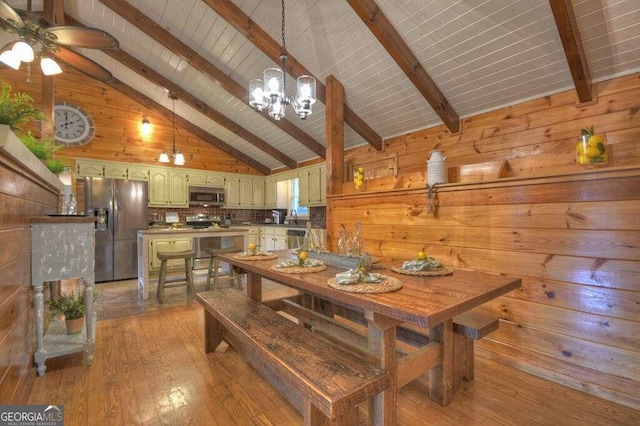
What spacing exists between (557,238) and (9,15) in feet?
12.3

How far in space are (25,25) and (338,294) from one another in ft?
9.13

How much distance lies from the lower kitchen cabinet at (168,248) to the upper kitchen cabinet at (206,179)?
1385 mm

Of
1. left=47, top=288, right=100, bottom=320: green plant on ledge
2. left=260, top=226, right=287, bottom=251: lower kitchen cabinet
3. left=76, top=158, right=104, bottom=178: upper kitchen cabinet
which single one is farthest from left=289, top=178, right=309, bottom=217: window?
left=47, top=288, right=100, bottom=320: green plant on ledge

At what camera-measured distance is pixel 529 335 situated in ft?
6.52

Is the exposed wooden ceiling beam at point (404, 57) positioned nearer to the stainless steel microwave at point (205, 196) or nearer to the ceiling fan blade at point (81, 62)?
the ceiling fan blade at point (81, 62)

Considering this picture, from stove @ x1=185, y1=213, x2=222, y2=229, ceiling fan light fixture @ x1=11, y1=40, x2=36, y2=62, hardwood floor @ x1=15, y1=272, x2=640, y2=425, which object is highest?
ceiling fan light fixture @ x1=11, y1=40, x2=36, y2=62

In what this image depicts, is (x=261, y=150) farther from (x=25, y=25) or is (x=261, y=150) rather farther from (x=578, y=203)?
(x=578, y=203)

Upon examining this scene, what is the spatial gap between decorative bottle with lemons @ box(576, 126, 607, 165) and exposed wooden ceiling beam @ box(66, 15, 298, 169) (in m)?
5.02

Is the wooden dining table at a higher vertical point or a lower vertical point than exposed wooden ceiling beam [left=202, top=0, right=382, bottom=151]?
lower

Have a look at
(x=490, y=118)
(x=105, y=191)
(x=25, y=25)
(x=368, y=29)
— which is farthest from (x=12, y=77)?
(x=490, y=118)

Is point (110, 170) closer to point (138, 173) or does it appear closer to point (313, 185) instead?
point (138, 173)

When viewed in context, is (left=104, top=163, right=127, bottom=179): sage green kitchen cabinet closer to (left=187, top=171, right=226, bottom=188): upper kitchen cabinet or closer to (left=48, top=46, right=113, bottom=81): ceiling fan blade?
(left=187, top=171, right=226, bottom=188): upper kitchen cabinet

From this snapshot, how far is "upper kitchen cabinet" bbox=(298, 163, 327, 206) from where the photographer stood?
17.9ft

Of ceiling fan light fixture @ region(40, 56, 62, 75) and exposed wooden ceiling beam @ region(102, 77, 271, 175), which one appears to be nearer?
ceiling fan light fixture @ region(40, 56, 62, 75)
